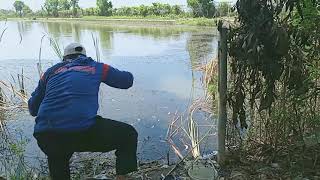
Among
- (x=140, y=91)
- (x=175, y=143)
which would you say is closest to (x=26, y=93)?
(x=140, y=91)

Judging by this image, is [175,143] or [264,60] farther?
[175,143]

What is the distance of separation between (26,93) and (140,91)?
264 centimetres

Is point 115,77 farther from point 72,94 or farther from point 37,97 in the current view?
point 37,97

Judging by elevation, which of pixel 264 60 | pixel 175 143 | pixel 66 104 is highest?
pixel 264 60

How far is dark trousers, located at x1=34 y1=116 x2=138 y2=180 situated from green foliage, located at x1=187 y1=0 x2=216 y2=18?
35.5 meters

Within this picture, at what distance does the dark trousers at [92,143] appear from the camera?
279cm

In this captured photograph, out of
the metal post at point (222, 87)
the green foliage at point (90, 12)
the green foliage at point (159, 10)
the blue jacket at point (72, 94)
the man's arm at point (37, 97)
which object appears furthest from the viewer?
the green foliage at point (90, 12)

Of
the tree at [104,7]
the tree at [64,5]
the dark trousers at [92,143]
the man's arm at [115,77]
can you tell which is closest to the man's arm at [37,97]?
the dark trousers at [92,143]

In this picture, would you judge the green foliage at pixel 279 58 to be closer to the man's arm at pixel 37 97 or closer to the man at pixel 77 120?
the man at pixel 77 120

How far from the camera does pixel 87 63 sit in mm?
2920

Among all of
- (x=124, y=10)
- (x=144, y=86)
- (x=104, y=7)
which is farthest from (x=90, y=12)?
(x=144, y=86)

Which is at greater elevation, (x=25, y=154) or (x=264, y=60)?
(x=264, y=60)

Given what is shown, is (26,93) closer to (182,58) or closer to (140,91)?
(140,91)

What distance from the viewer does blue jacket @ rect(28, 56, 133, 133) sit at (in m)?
2.74
